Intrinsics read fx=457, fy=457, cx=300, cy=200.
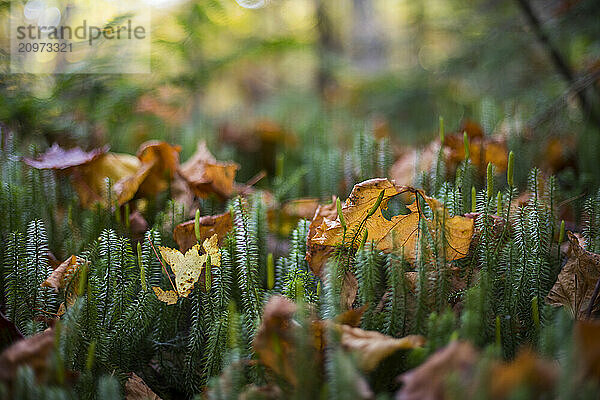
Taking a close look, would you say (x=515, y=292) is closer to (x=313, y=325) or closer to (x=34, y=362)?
(x=313, y=325)

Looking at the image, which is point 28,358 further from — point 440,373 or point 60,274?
point 440,373

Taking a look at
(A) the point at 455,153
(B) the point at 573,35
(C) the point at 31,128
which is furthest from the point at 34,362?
(B) the point at 573,35

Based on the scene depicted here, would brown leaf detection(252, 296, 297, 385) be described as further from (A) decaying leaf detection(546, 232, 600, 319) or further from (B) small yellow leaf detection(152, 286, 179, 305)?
(A) decaying leaf detection(546, 232, 600, 319)

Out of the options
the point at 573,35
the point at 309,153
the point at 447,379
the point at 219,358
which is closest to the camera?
the point at 447,379

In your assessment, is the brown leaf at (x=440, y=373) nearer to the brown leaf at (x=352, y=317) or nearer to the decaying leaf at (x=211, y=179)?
the brown leaf at (x=352, y=317)

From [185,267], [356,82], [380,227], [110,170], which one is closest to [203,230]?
[185,267]

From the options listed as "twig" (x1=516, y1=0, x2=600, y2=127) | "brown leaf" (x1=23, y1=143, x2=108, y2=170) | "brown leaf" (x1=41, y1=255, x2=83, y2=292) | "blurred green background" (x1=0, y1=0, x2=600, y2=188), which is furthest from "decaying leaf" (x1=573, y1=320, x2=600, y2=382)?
"twig" (x1=516, y1=0, x2=600, y2=127)
